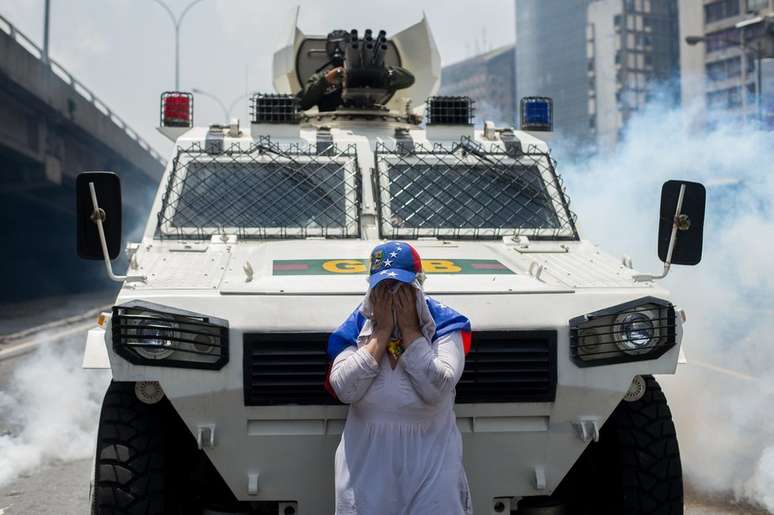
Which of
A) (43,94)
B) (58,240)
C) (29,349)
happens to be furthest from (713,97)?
(29,349)

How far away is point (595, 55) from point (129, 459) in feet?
292

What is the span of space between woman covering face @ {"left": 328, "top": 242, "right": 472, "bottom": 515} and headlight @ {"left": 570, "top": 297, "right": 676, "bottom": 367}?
2.59 ft

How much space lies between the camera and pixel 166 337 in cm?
481

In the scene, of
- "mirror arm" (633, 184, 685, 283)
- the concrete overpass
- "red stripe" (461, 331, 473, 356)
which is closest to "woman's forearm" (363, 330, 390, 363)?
"red stripe" (461, 331, 473, 356)

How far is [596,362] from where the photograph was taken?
4.92 meters

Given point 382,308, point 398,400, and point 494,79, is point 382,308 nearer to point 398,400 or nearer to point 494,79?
point 398,400

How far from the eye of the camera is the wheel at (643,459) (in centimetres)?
513

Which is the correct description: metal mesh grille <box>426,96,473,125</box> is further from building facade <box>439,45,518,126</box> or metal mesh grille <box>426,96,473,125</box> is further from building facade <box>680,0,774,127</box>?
building facade <box>439,45,518,126</box>

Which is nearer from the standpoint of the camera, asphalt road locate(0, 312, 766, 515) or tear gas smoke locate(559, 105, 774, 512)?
asphalt road locate(0, 312, 766, 515)

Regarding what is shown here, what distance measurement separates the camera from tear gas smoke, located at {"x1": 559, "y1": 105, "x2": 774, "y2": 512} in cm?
1296

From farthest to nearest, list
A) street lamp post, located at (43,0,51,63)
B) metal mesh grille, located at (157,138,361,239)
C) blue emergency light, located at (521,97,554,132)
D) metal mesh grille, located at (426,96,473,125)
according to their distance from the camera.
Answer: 1. street lamp post, located at (43,0,51,63)
2. blue emergency light, located at (521,97,554,132)
3. metal mesh grille, located at (426,96,473,125)
4. metal mesh grille, located at (157,138,361,239)

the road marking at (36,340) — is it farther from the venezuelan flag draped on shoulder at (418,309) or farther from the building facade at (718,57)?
the building facade at (718,57)

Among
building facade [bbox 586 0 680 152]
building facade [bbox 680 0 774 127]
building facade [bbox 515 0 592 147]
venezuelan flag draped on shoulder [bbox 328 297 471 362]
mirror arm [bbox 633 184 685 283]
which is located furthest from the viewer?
building facade [bbox 515 0 592 147]

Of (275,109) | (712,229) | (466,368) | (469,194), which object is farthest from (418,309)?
(712,229)
